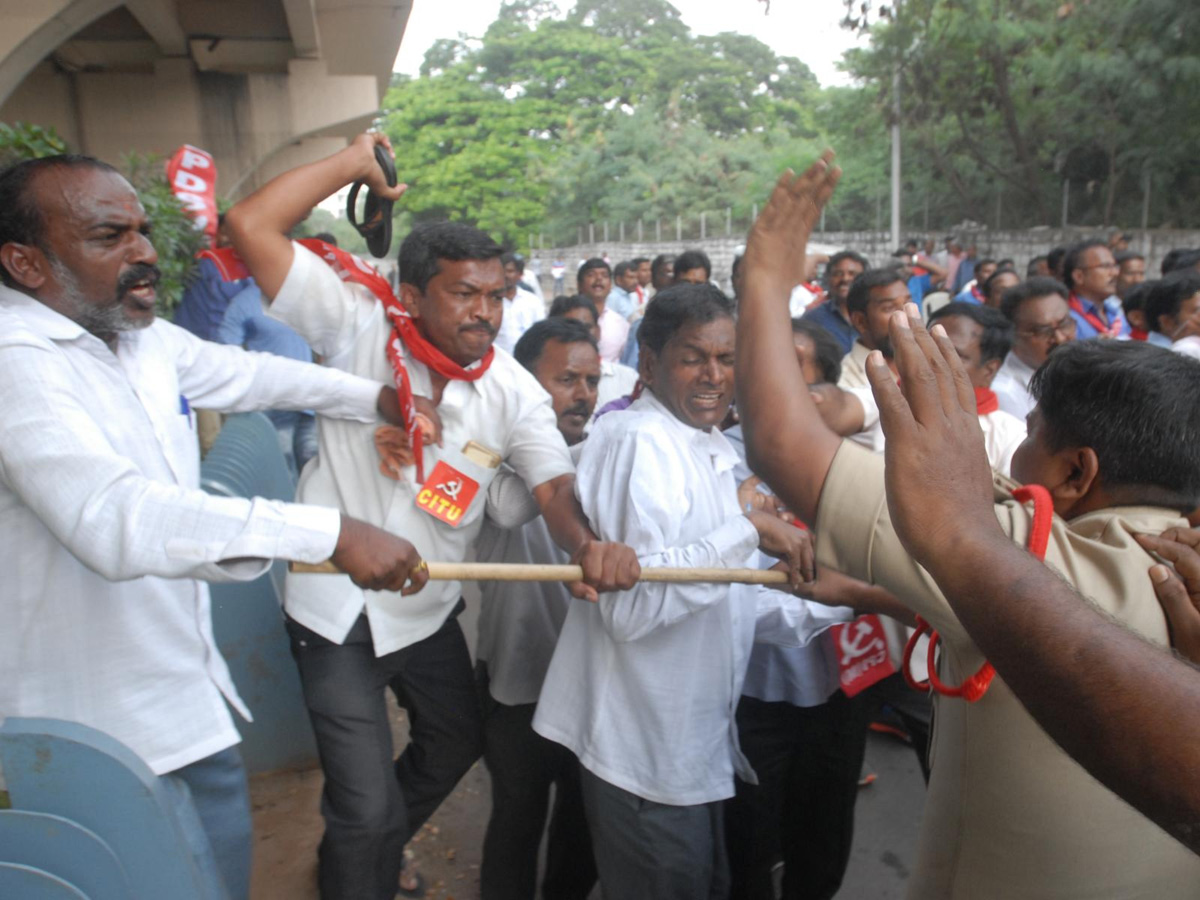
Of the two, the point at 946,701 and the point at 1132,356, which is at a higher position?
the point at 1132,356

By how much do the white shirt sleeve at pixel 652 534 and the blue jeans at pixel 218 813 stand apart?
914 mm

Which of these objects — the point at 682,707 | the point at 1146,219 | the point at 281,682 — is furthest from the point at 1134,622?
the point at 1146,219

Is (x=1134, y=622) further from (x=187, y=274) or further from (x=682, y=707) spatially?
(x=187, y=274)

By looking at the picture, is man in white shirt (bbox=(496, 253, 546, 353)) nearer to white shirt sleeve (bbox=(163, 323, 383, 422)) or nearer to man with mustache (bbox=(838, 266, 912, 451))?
man with mustache (bbox=(838, 266, 912, 451))

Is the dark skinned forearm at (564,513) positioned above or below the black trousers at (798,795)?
above

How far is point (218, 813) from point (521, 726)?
2.65 ft

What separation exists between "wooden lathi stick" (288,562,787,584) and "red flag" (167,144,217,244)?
15.2 feet

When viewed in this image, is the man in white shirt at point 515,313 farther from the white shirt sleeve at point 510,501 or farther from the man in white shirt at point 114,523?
the man in white shirt at point 114,523

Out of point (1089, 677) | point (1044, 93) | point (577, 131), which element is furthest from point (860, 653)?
point (577, 131)

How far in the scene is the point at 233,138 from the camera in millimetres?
10797

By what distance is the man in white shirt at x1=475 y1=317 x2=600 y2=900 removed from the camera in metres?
2.70

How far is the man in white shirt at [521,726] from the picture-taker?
2695 mm

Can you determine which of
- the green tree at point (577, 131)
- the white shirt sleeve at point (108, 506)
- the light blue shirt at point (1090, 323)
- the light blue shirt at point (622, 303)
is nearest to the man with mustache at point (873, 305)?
the light blue shirt at point (1090, 323)

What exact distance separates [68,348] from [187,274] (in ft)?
14.9
